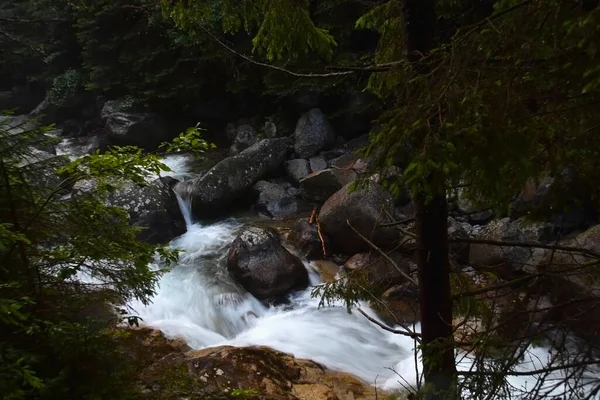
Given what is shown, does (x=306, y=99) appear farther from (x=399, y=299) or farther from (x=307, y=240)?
(x=399, y=299)

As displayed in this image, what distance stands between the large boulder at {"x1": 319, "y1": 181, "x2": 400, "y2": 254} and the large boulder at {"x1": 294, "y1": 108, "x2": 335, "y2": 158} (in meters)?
4.22

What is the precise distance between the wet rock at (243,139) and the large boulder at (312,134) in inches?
67.8

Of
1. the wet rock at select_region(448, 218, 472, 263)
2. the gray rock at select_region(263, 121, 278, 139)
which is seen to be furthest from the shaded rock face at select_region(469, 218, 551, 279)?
the gray rock at select_region(263, 121, 278, 139)

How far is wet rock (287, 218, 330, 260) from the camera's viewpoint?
9.41 meters

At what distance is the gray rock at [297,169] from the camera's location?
42.0 feet

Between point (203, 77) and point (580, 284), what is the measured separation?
42.9 ft

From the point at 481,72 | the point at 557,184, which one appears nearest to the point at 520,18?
the point at 481,72

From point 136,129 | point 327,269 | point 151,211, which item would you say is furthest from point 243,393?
point 136,129

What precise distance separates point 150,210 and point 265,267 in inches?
128

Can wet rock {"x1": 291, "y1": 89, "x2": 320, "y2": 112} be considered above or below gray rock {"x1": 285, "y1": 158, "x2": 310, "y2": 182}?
above

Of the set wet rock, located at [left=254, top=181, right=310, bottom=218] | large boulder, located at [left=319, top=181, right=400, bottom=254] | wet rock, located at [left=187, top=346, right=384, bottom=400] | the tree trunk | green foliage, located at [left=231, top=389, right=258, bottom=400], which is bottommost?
green foliage, located at [left=231, top=389, right=258, bottom=400]

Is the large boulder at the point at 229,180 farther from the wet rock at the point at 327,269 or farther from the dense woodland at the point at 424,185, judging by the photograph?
the dense woodland at the point at 424,185

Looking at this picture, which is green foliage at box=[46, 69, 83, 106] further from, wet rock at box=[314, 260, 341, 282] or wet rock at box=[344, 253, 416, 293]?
wet rock at box=[344, 253, 416, 293]

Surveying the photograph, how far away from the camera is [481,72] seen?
81.4 inches
